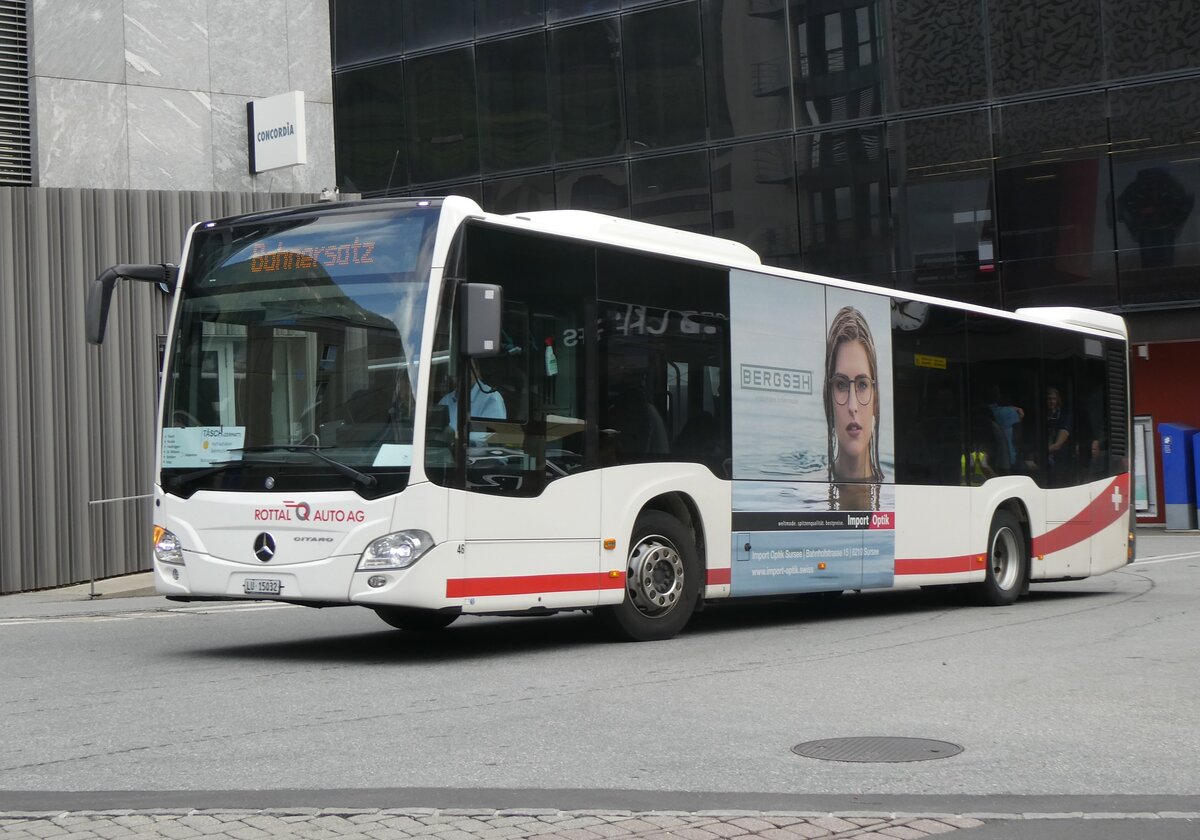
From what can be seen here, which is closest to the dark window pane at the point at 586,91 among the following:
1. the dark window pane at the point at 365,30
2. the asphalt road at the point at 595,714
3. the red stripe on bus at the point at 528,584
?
the dark window pane at the point at 365,30

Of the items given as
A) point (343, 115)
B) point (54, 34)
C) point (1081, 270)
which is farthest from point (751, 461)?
point (343, 115)

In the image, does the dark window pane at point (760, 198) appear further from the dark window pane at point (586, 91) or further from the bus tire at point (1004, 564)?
the bus tire at point (1004, 564)

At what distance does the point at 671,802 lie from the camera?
5.76 m

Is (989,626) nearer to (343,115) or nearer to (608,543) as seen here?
(608,543)

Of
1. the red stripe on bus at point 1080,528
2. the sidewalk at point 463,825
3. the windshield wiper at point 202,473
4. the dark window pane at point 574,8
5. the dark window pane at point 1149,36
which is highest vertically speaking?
the dark window pane at point 574,8

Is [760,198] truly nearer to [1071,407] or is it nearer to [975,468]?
[1071,407]

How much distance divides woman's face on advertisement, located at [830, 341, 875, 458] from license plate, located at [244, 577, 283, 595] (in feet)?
17.8

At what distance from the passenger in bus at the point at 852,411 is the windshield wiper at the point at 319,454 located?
4.87 m

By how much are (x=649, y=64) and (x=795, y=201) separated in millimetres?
4029

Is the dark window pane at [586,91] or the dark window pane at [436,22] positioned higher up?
the dark window pane at [436,22]

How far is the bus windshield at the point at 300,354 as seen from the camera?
9.88m

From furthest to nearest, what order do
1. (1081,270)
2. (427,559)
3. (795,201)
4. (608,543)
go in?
(795,201) → (1081,270) → (608,543) → (427,559)

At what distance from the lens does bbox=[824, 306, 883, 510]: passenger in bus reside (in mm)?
13469

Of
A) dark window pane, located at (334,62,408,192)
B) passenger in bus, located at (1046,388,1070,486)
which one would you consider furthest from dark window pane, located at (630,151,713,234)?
passenger in bus, located at (1046,388,1070,486)
